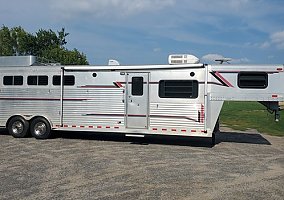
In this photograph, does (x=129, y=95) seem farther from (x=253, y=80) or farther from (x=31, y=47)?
(x=31, y=47)

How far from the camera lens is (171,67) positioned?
11.6 m

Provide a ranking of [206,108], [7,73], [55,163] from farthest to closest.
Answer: [7,73]
[206,108]
[55,163]

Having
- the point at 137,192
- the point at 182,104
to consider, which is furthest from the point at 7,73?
the point at 137,192

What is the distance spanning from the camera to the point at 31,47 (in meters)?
54.2

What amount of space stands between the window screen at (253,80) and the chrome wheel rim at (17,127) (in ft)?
26.1

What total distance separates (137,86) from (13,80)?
15.8ft

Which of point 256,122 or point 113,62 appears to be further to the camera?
point 256,122

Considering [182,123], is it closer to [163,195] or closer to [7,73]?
[163,195]

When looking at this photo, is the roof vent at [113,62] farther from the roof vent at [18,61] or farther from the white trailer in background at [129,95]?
the roof vent at [18,61]

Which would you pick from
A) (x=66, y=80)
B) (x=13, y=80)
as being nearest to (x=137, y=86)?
(x=66, y=80)

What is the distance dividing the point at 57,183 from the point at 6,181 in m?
1.07

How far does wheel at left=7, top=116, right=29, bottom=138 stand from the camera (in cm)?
1302

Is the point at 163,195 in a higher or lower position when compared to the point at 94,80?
lower

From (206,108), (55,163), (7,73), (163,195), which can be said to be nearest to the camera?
(163,195)
